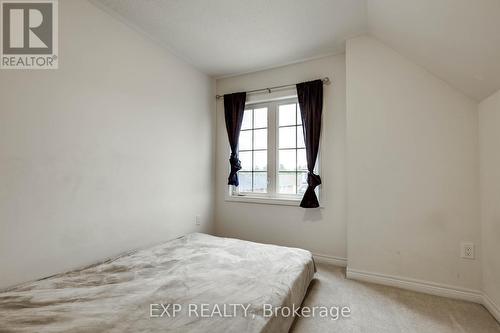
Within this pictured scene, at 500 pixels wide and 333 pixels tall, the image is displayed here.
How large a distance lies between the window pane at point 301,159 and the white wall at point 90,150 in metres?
1.50

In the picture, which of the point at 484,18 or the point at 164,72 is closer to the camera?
the point at 484,18

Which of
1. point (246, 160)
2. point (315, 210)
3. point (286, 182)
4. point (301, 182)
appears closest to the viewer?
point (315, 210)

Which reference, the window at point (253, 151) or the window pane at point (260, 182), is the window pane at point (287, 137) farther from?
the window pane at point (260, 182)

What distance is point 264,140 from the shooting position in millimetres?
3199

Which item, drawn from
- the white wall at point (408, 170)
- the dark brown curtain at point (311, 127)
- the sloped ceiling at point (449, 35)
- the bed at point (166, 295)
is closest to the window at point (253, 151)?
the dark brown curtain at point (311, 127)

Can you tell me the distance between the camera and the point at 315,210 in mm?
2793

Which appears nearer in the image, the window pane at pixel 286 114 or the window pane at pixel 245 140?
the window pane at pixel 286 114

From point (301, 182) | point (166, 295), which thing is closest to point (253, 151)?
point (301, 182)

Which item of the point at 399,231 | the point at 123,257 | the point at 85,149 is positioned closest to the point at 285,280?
the point at 399,231

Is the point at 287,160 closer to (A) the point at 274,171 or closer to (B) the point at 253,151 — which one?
(A) the point at 274,171

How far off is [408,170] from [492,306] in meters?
1.16

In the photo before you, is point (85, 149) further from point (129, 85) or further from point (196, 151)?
point (196, 151)

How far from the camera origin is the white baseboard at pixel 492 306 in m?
1.63

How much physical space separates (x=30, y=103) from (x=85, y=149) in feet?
1.52
